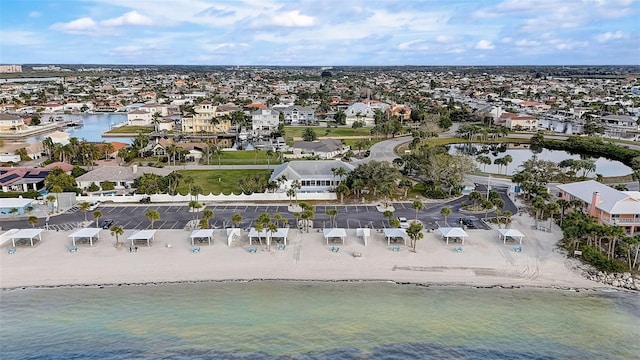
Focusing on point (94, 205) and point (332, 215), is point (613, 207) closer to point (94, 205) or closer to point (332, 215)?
point (332, 215)

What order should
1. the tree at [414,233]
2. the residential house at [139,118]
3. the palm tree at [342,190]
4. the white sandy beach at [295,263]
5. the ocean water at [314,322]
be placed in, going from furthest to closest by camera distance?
the residential house at [139,118]
the palm tree at [342,190]
the tree at [414,233]
the white sandy beach at [295,263]
the ocean water at [314,322]

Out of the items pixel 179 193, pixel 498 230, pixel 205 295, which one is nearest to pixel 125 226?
pixel 179 193

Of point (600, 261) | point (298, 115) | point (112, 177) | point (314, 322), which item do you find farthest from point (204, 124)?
point (600, 261)

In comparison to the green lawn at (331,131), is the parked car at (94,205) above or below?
below

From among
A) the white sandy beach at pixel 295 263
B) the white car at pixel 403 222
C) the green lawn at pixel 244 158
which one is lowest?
the white sandy beach at pixel 295 263

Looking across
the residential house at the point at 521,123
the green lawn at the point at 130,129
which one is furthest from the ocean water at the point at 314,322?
the residential house at the point at 521,123

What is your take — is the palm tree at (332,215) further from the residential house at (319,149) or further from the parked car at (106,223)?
the residential house at (319,149)
